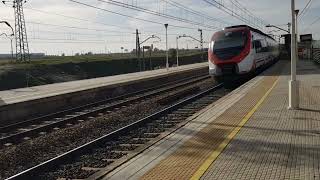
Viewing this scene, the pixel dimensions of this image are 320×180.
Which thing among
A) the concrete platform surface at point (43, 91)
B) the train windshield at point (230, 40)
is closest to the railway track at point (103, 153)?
the concrete platform surface at point (43, 91)

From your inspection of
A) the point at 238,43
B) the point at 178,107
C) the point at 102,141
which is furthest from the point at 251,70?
the point at 102,141

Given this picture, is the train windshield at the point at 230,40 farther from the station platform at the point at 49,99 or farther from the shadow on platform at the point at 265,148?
the shadow on platform at the point at 265,148

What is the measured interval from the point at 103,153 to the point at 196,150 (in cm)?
225

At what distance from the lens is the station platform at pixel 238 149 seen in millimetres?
7340

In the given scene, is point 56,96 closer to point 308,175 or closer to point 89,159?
point 89,159

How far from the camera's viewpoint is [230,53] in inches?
1054

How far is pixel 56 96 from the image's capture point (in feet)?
64.4

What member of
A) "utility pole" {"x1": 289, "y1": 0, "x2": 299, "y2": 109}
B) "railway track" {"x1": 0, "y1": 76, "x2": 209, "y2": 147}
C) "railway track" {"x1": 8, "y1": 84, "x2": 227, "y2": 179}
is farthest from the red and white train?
"utility pole" {"x1": 289, "y1": 0, "x2": 299, "y2": 109}

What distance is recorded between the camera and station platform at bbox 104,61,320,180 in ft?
24.1

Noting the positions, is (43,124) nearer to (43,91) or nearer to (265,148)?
(43,91)

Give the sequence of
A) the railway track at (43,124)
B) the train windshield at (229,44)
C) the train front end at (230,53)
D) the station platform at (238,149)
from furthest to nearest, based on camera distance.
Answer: the train windshield at (229,44) → the train front end at (230,53) → the railway track at (43,124) → the station platform at (238,149)

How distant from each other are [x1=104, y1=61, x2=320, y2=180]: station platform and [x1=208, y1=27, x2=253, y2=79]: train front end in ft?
41.0

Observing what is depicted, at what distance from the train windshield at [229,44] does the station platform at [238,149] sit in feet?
41.8

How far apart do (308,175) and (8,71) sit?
38000 mm
